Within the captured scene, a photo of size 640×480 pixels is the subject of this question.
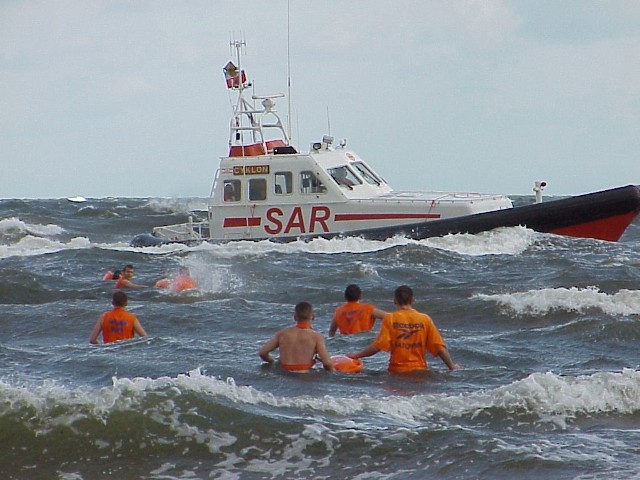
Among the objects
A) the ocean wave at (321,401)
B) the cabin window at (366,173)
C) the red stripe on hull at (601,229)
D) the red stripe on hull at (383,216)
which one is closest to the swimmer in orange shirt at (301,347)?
the ocean wave at (321,401)

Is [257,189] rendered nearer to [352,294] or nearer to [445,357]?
[352,294]

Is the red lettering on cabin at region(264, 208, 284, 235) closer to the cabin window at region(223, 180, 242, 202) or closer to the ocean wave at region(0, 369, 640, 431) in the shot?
the cabin window at region(223, 180, 242, 202)

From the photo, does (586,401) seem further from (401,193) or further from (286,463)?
(401,193)

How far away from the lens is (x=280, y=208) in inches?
837

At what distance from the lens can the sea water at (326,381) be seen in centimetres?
856

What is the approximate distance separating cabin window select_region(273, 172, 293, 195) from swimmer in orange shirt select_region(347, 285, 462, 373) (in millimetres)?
10577

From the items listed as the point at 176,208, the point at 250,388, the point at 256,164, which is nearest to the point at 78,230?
the point at 176,208

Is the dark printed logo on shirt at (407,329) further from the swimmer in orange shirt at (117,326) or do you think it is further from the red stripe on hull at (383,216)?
the red stripe on hull at (383,216)

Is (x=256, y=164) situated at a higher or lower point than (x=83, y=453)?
higher

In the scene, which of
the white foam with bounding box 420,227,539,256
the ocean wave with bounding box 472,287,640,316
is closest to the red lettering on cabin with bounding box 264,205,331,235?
the white foam with bounding box 420,227,539,256

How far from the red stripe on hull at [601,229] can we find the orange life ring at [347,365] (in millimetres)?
10752

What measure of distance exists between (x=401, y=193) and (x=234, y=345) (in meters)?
9.61

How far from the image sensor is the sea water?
856cm

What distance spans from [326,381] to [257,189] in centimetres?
1099
